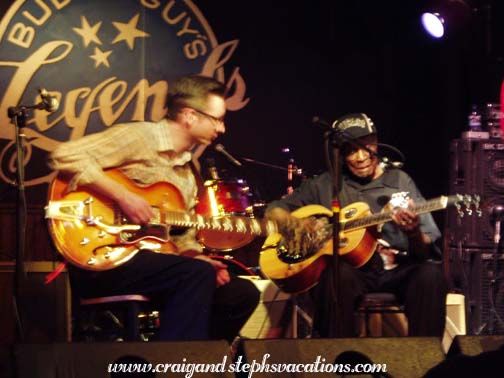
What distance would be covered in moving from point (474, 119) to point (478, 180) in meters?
0.50

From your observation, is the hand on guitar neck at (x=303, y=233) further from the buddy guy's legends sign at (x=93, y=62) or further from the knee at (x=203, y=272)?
the buddy guy's legends sign at (x=93, y=62)

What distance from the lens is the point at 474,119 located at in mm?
7484

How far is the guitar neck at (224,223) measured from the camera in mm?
5062

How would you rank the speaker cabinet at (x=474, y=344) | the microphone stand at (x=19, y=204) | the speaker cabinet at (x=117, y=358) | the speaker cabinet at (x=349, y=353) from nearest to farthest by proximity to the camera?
the speaker cabinet at (x=117, y=358) → the speaker cabinet at (x=349, y=353) → the speaker cabinet at (x=474, y=344) → the microphone stand at (x=19, y=204)

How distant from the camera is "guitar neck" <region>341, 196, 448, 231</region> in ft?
16.9

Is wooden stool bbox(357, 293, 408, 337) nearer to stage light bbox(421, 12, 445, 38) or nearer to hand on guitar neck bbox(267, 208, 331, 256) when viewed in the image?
hand on guitar neck bbox(267, 208, 331, 256)

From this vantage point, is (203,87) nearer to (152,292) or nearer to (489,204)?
(152,292)

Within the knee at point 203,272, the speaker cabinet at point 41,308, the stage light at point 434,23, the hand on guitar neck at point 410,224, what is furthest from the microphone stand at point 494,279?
the speaker cabinet at point 41,308

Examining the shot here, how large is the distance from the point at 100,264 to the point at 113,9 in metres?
2.34

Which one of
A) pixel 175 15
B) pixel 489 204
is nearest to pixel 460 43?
pixel 489 204

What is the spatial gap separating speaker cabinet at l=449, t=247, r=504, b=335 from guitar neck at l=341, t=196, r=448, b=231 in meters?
2.47

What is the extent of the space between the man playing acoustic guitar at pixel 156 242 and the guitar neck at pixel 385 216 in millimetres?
677

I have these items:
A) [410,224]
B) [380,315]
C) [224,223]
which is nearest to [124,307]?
[224,223]

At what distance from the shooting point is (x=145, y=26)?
6.44m
